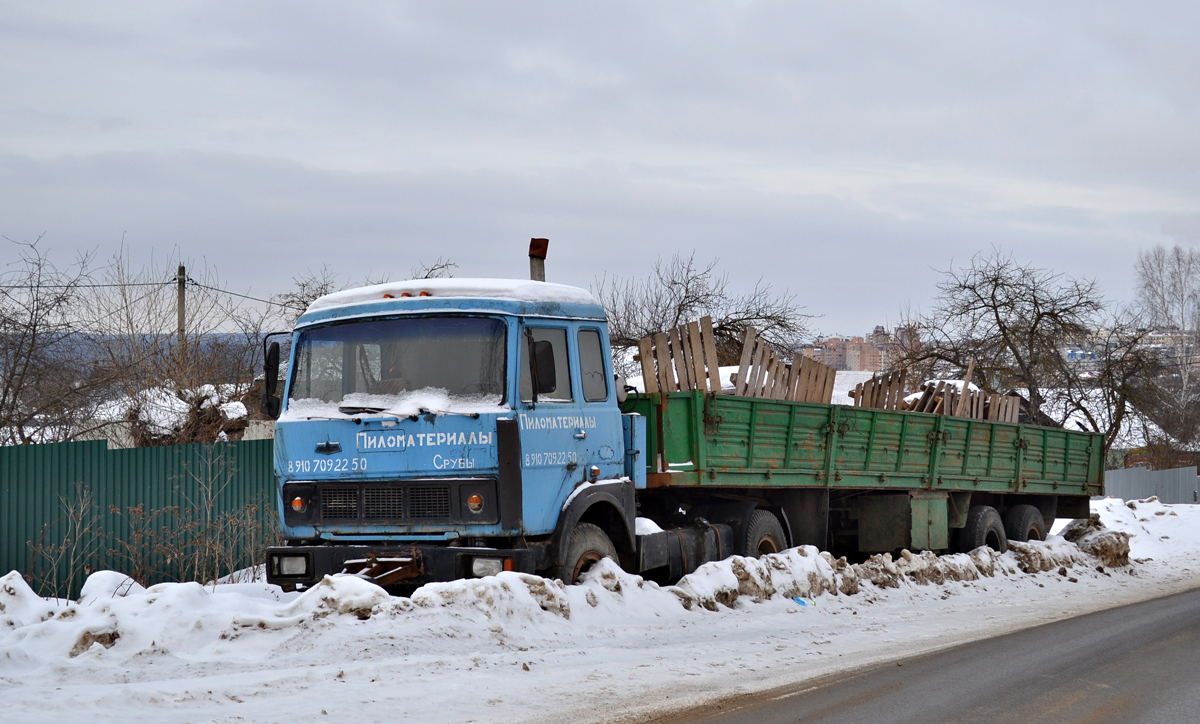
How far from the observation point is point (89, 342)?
15055 mm

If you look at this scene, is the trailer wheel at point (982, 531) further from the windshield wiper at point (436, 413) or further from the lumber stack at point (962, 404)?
the windshield wiper at point (436, 413)

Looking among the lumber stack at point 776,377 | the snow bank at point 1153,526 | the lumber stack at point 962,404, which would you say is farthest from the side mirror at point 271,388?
the snow bank at point 1153,526

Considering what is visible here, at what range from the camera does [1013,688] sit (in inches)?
250

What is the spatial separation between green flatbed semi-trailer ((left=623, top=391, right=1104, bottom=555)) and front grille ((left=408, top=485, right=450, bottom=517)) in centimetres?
231

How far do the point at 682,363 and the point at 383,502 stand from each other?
10.9 feet

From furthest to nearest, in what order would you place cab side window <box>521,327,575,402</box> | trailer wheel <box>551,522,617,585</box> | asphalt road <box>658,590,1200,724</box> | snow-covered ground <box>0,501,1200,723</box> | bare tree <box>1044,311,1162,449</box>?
bare tree <box>1044,311,1162,449</box> < trailer wheel <box>551,522,617,585</box> < cab side window <box>521,327,575,402</box> < asphalt road <box>658,590,1200,724</box> < snow-covered ground <box>0,501,1200,723</box>

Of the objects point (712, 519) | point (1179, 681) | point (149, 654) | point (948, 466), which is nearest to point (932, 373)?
point (948, 466)

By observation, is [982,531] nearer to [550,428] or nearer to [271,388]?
[550,428]

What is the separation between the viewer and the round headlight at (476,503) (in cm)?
743

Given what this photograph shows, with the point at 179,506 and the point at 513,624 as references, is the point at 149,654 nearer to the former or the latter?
the point at 513,624

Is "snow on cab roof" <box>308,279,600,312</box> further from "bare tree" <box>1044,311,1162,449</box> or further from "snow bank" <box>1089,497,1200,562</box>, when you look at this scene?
"bare tree" <box>1044,311,1162,449</box>

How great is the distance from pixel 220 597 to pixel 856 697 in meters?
4.18

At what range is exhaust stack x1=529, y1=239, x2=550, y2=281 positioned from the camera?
Answer: 10523 millimetres

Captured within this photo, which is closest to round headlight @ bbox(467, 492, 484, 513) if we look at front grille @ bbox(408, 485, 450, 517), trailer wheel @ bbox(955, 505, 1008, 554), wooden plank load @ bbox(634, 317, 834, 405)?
front grille @ bbox(408, 485, 450, 517)
